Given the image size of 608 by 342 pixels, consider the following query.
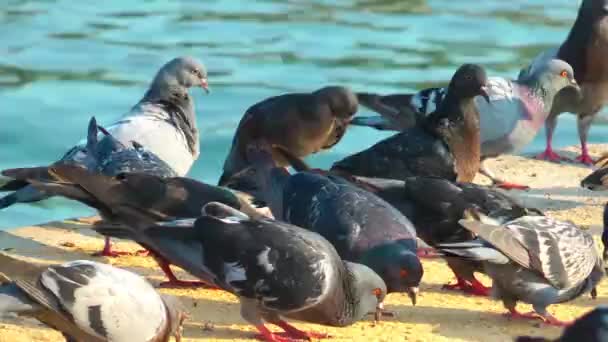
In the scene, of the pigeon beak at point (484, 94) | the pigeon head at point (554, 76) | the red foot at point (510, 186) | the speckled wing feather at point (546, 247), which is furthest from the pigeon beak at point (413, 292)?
the pigeon head at point (554, 76)

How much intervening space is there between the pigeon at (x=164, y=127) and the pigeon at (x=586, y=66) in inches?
106

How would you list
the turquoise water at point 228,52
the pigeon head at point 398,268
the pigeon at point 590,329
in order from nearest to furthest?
1. the pigeon at point 590,329
2. the pigeon head at point 398,268
3. the turquoise water at point 228,52

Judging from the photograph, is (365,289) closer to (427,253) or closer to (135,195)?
(135,195)

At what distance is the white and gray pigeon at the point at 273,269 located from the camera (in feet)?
21.2

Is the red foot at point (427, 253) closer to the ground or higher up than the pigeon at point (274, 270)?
closer to the ground

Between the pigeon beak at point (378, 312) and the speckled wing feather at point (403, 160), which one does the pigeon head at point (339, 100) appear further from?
the pigeon beak at point (378, 312)

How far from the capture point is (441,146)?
29.1 ft

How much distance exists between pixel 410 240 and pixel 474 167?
1981mm

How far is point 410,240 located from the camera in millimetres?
7176

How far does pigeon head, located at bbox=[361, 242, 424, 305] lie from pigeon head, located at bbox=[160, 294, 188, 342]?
3.64 feet

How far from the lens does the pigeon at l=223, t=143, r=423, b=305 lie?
6.93m

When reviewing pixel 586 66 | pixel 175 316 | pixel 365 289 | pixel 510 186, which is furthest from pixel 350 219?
pixel 586 66

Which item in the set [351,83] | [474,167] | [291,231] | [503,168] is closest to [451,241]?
[291,231]

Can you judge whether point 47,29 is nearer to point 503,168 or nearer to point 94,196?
point 503,168
